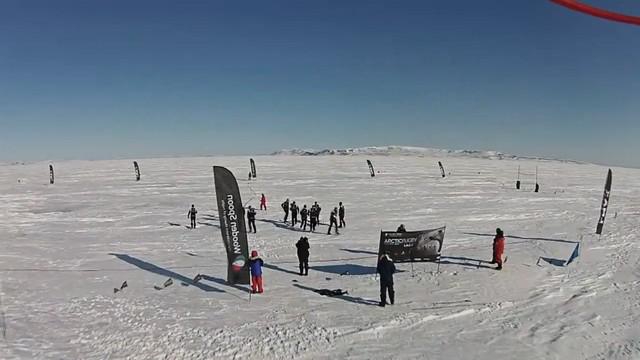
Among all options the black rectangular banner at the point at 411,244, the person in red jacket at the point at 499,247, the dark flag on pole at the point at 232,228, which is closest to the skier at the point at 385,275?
the black rectangular banner at the point at 411,244

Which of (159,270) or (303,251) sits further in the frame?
(159,270)

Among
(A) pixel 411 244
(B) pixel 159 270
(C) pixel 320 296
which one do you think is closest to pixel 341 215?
(A) pixel 411 244

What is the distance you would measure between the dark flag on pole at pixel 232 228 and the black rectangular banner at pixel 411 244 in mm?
3827

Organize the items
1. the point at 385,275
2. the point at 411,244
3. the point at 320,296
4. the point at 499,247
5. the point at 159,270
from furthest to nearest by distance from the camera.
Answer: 1. the point at 159,270
2. the point at 499,247
3. the point at 411,244
4. the point at 320,296
5. the point at 385,275

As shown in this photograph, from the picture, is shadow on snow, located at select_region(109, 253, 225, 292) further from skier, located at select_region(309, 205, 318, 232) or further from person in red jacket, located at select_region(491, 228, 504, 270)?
skier, located at select_region(309, 205, 318, 232)

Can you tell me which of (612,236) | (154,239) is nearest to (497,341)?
(612,236)

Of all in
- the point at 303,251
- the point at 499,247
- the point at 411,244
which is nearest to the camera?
the point at 303,251

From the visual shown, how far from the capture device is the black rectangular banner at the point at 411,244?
41.7 feet

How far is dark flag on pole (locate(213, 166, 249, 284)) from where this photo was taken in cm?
1173

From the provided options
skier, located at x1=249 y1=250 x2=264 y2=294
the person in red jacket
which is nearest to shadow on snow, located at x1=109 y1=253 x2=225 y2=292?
skier, located at x1=249 y1=250 x2=264 y2=294

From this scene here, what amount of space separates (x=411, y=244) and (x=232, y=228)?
512cm

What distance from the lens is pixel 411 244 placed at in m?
12.9

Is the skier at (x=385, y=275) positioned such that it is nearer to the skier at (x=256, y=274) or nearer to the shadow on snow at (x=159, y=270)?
the skier at (x=256, y=274)

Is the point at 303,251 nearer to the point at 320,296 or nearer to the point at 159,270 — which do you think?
the point at 320,296
